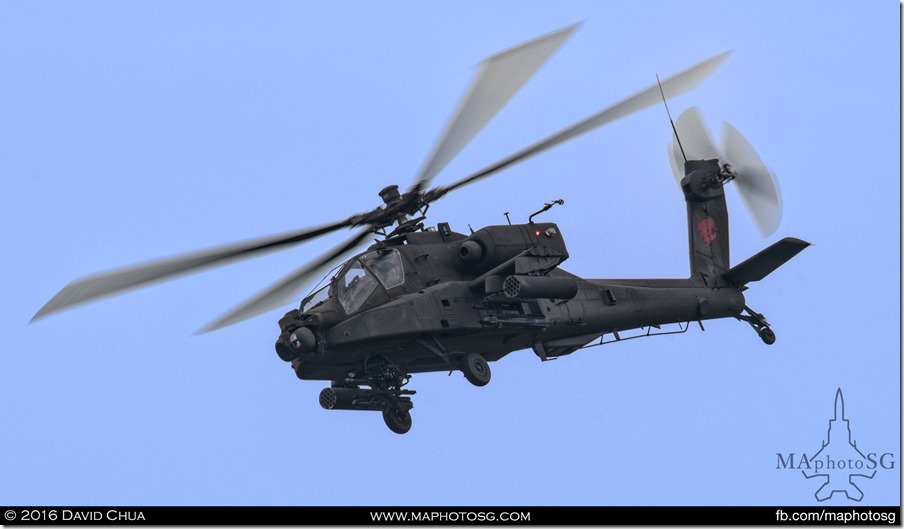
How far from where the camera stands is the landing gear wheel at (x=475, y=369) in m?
21.8

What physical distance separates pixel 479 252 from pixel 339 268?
7.66ft

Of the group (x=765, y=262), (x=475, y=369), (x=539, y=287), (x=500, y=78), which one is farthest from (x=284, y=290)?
(x=765, y=262)

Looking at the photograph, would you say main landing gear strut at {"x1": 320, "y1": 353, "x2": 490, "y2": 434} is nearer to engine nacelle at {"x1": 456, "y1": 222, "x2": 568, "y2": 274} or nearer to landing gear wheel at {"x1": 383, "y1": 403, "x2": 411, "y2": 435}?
landing gear wheel at {"x1": 383, "y1": 403, "x2": 411, "y2": 435}

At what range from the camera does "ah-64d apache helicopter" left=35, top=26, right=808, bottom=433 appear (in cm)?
2066

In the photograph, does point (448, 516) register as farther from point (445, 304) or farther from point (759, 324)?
point (759, 324)

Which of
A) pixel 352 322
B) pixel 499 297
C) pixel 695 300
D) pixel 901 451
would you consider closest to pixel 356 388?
pixel 352 322

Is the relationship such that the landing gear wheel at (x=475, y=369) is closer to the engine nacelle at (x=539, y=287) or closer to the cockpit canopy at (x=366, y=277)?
the engine nacelle at (x=539, y=287)

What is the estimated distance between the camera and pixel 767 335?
26.5 m

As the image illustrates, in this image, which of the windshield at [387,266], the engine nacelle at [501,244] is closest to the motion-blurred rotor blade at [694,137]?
the engine nacelle at [501,244]

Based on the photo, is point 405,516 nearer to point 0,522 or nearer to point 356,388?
point 356,388

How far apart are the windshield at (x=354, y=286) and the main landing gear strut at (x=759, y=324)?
8.38 metres

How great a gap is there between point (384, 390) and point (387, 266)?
2012 millimetres

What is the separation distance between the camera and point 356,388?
22.1 metres

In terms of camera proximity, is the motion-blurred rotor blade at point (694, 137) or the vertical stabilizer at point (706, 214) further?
the motion-blurred rotor blade at point (694, 137)
